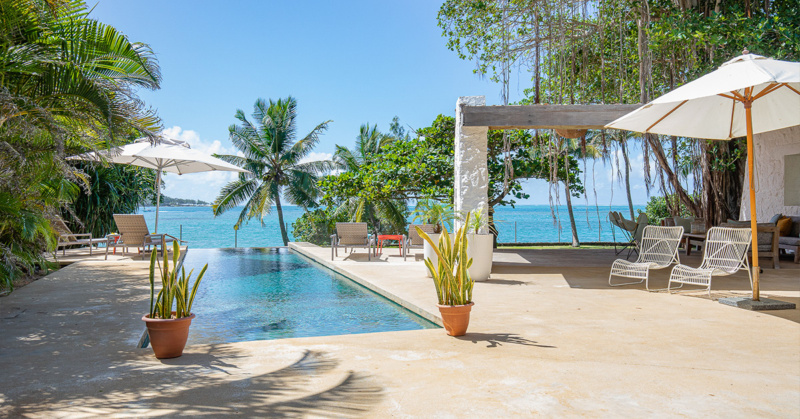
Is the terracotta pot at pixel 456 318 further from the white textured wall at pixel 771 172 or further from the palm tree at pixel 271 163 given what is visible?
the palm tree at pixel 271 163

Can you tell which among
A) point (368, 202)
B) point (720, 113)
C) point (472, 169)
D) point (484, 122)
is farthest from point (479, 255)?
point (368, 202)

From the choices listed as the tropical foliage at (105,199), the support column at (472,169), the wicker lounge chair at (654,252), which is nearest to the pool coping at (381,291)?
the support column at (472,169)

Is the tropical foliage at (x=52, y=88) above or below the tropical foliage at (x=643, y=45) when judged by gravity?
below

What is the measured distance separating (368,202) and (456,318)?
1586 cm

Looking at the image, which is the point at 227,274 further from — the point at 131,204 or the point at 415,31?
the point at 415,31

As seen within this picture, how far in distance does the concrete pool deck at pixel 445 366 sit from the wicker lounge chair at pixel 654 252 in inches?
48.9

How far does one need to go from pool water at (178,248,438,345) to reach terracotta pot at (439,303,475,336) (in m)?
0.78

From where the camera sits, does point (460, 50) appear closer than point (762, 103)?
No

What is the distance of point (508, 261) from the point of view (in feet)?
31.8

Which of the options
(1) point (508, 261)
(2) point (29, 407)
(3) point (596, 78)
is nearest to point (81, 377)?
(2) point (29, 407)

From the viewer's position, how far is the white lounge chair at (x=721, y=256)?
5.91 metres

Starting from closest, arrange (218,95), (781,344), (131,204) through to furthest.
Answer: (781,344) < (131,204) < (218,95)

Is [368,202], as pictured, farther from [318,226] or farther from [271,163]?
[271,163]

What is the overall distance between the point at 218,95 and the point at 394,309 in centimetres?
5451
